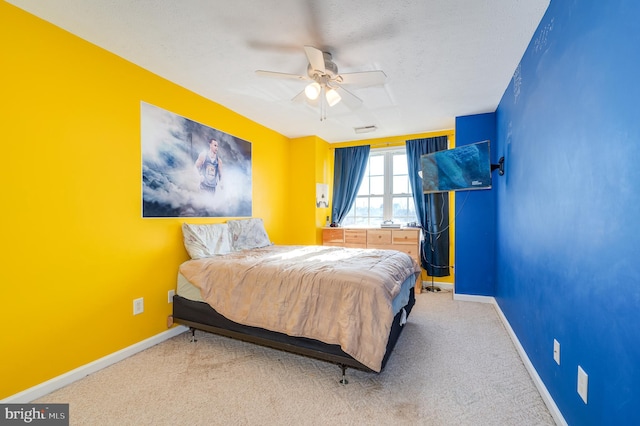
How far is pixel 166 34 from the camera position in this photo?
85.7 inches

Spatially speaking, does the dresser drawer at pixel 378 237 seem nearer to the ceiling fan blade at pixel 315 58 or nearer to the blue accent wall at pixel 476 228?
the blue accent wall at pixel 476 228

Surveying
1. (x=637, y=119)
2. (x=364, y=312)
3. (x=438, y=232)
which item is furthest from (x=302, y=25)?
(x=438, y=232)

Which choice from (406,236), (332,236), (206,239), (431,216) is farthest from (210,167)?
(431,216)

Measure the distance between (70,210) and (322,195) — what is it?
3523 mm

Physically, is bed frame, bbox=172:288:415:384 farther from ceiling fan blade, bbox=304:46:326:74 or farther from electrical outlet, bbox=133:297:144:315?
ceiling fan blade, bbox=304:46:326:74

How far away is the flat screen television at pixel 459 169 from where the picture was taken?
337 cm

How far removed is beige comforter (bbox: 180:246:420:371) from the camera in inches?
77.0

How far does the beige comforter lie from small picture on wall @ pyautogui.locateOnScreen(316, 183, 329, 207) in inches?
87.8

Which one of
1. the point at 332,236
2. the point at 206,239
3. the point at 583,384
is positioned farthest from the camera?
the point at 332,236

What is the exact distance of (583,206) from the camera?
138 centimetres

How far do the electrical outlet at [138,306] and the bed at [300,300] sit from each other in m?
0.29

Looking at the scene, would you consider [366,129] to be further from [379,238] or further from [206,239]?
[206,239]

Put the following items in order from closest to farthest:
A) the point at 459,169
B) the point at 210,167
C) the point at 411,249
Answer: the point at 210,167 → the point at 459,169 → the point at 411,249

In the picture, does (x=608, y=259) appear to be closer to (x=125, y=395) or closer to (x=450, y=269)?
(x=125, y=395)
